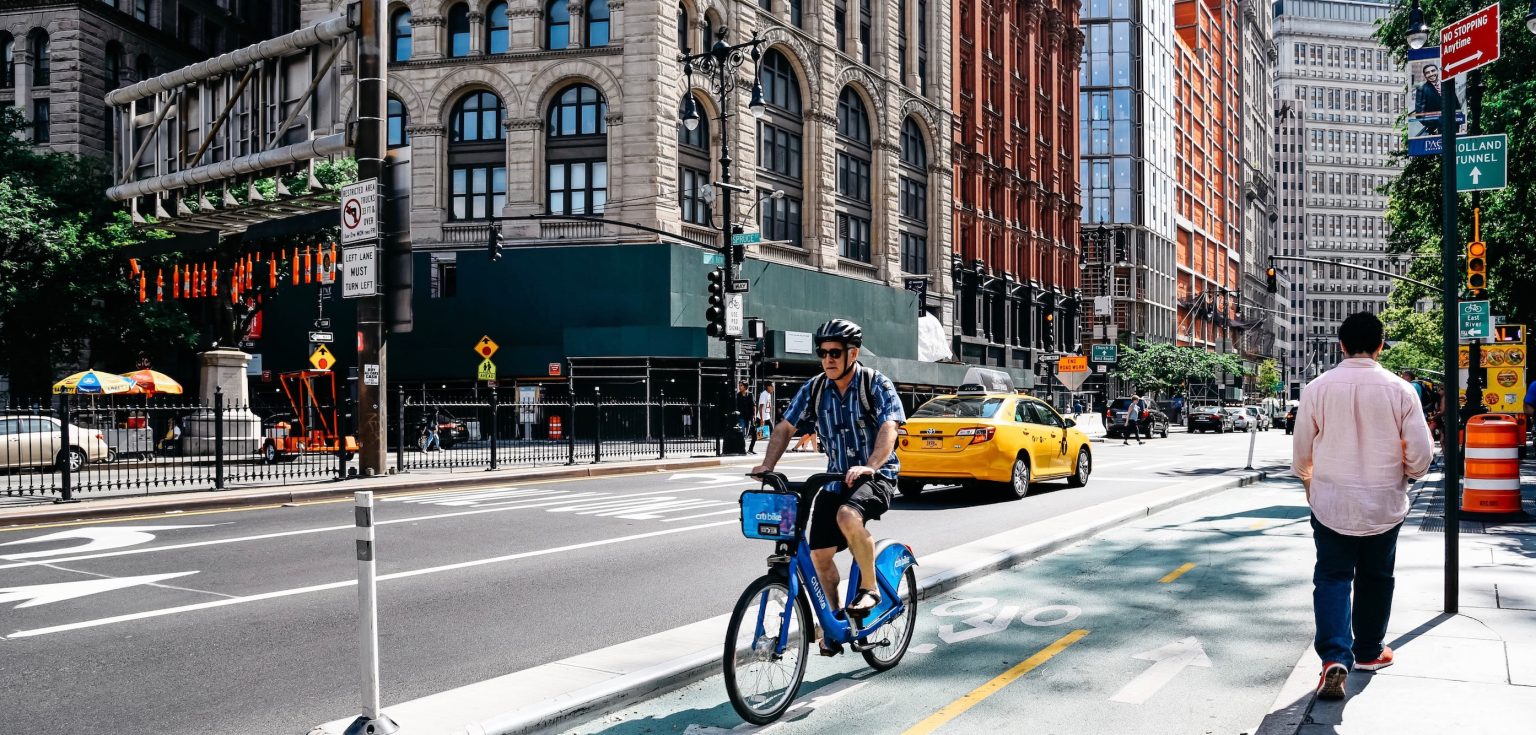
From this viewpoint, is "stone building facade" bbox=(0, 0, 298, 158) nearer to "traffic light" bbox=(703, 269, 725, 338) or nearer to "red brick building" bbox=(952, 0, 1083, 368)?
"traffic light" bbox=(703, 269, 725, 338)

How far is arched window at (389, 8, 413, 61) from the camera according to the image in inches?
1617

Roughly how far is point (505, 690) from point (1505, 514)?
461 inches

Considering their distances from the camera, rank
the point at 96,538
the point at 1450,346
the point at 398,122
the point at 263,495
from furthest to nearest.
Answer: the point at 398,122 < the point at 263,495 < the point at 96,538 < the point at 1450,346

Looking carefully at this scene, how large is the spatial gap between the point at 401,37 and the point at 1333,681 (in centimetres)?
4142

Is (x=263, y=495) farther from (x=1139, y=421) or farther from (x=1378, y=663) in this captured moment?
(x=1139, y=421)

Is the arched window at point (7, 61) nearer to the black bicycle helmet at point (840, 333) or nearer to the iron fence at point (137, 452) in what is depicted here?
the iron fence at point (137, 452)

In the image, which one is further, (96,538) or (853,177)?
(853,177)

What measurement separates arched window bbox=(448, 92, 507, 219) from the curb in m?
20.9

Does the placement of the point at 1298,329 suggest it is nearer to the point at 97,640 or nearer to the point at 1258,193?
the point at 1258,193

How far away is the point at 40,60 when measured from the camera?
48.9 m

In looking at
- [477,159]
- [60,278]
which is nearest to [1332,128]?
[477,159]

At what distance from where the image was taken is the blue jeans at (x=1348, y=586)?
539cm

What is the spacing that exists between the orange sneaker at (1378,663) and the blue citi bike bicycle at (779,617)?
2440 millimetres

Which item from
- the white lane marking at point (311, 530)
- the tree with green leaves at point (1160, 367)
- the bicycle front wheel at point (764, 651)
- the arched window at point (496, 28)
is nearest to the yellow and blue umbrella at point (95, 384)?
the arched window at point (496, 28)
